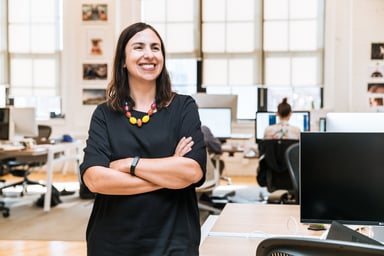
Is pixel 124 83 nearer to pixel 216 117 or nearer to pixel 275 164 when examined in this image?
pixel 275 164

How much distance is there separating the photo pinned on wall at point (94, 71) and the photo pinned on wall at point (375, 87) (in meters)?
4.46

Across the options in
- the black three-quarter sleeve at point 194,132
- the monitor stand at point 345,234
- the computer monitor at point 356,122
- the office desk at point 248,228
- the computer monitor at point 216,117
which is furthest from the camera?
the computer monitor at point 216,117

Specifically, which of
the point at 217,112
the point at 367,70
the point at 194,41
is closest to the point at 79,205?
the point at 217,112

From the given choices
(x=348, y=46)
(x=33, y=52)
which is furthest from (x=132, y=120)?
(x=33, y=52)

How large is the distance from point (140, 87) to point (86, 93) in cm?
726

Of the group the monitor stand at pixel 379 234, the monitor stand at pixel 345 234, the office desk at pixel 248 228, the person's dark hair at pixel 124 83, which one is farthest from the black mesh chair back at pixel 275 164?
the monitor stand at pixel 345 234

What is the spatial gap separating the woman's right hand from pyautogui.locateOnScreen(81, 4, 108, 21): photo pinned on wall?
737cm

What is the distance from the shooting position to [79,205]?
609 cm

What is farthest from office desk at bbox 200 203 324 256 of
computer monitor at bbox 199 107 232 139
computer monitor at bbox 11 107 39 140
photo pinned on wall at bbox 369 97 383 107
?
photo pinned on wall at bbox 369 97 383 107

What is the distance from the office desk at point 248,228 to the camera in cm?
189

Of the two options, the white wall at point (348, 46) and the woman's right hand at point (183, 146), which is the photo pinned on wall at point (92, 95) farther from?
the woman's right hand at point (183, 146)

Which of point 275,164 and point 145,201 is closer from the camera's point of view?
point 145,201

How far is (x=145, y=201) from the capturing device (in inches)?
65.9

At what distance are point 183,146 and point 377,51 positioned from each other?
24.0ft
